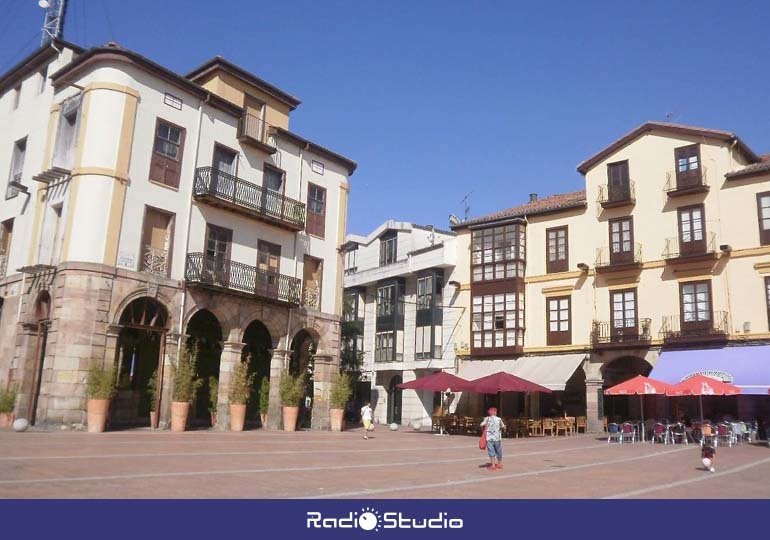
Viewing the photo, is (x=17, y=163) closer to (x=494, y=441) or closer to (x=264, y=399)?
(x=264, y=399)

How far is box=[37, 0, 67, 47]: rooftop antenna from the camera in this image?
27.6 metres

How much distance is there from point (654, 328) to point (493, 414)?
1867 centimetres

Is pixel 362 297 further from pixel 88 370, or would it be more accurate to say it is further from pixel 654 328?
pixel 88 370

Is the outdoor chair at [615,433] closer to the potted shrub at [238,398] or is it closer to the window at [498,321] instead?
the window at [498,321]

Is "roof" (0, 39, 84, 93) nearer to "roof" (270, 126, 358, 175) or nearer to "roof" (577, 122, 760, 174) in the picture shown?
"roof" (270, 126, 358, 175)

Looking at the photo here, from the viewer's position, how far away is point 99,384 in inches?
815

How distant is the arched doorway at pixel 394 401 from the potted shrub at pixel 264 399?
15.0 meters

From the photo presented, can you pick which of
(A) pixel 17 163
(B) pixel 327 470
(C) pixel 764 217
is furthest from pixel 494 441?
(A) pixel 17 163

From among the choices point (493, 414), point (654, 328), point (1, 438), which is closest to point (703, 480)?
point (493, 414)

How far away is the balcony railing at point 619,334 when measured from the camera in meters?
31.5

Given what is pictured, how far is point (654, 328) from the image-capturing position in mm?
31406

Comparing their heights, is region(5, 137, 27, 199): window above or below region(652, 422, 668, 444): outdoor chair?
above

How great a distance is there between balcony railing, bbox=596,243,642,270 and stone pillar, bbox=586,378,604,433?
18.0ft
